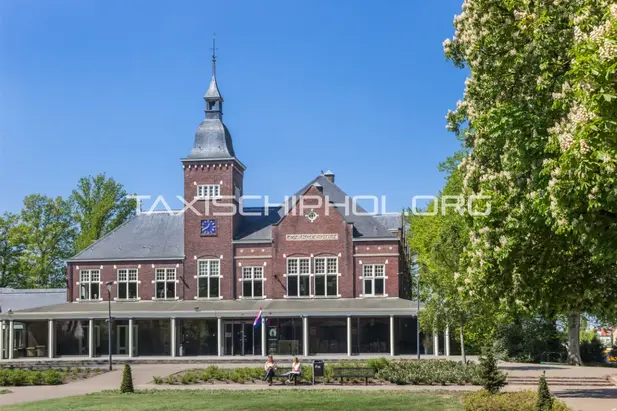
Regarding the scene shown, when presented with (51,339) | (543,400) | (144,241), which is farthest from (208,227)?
(543,400)

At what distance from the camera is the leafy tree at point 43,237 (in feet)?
242

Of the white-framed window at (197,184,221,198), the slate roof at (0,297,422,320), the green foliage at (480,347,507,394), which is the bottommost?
the green foliage at (480,347,507,394)

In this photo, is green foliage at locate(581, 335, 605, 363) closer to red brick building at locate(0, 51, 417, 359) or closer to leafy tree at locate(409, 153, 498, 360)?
leafy tree at locate(409, 153, 498, 360)

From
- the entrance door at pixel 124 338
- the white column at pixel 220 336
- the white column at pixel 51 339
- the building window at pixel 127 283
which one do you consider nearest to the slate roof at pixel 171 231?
the building window at pixel 127 283

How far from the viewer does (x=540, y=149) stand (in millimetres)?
15445

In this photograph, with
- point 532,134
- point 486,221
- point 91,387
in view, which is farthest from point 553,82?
point 91,387

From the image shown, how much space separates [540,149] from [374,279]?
3607 centimetres

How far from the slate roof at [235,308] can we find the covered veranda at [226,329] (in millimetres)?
58

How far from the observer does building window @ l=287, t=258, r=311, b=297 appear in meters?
51.8

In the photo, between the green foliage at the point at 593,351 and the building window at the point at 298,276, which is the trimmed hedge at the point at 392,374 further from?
the building window at the point at 298,276

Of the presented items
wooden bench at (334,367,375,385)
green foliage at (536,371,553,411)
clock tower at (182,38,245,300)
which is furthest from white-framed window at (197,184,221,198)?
green foliage at (536,371,553,411)

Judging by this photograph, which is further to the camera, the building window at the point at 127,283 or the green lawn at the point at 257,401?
the building window at the point at 127,283

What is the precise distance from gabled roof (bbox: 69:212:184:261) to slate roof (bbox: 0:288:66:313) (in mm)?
6832

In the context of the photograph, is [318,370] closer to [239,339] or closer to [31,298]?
[239,339]
